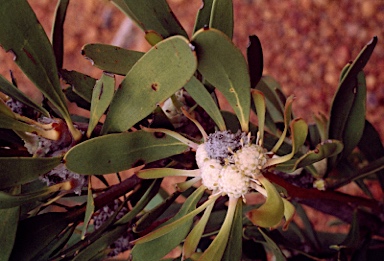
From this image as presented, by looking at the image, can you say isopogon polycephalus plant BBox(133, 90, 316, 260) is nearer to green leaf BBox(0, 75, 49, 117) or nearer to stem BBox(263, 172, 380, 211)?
stem BBox(263, 172, 380, 211)

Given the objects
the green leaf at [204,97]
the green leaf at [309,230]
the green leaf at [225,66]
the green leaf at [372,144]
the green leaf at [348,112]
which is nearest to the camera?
the green leaf at [225,66]

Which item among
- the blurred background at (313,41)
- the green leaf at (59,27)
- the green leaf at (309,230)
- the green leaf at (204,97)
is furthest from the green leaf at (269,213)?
the blurred background at (313,41)

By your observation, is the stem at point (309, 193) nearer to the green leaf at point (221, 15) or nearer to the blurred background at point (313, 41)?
the green leaf at point (221, 15)

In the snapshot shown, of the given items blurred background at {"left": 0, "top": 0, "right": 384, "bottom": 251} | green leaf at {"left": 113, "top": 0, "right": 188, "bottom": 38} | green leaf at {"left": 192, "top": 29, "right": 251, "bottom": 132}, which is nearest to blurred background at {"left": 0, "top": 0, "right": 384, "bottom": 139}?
blurred background at {"left": 0, "top": 0, "right": 384, "bottom": 251}

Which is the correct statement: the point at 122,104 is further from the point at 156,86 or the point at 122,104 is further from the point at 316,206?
the point at 316,206

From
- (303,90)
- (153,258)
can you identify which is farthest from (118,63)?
(303,90)

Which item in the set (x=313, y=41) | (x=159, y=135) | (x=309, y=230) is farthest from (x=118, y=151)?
(x=313, y=41)

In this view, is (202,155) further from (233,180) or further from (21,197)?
(21,197)
